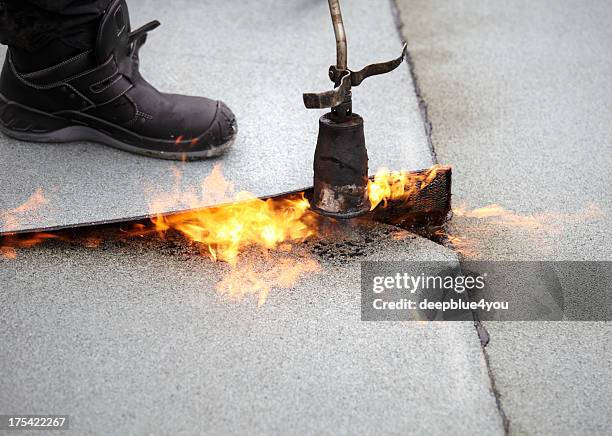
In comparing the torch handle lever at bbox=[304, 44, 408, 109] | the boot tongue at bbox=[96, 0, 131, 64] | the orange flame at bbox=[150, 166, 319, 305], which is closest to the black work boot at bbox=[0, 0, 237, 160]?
the boot tongue at bbox=[96, 0, 131, 64]

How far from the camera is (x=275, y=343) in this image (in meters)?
1.33

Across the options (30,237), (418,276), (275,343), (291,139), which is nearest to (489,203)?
(418,276)

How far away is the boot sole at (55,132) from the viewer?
6.40 feet

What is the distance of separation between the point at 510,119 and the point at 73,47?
1395 millimetres

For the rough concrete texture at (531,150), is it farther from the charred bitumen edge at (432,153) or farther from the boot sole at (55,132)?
the boot sole at (55,132)

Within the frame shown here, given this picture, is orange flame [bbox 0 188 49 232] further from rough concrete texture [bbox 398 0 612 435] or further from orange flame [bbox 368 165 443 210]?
rough concrete texture [bbox 398 0 612 435]

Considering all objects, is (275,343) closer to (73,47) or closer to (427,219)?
(427,219)

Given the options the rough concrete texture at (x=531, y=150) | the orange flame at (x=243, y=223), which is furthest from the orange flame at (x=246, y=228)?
the rough concrete texture at (x=531, y=150)

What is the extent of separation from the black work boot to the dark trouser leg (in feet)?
0.09

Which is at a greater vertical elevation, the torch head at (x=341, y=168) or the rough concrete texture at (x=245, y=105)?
the rough concrete texture at (x=245, y=105)

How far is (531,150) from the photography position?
2.06 m

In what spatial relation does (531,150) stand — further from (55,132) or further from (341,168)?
(55,132)

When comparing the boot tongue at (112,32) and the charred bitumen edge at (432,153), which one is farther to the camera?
the boot tongue at (112,32)

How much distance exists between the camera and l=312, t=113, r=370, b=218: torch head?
1515 millimetres
